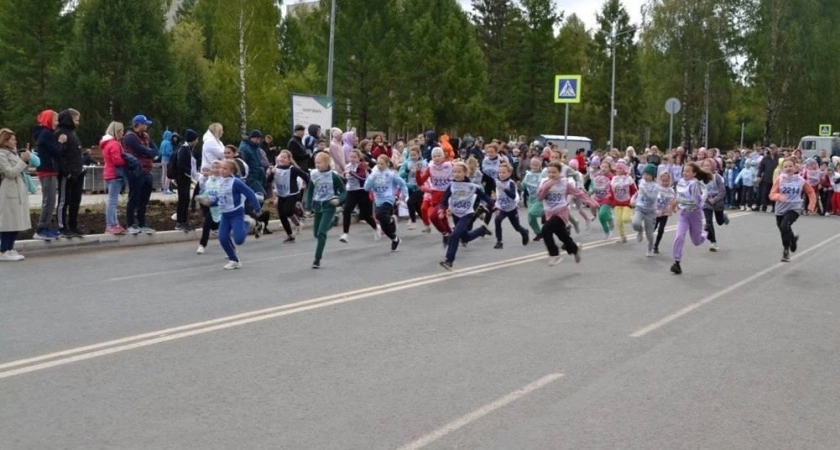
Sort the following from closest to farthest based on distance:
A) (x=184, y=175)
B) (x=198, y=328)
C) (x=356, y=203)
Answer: (x=198, y=328) < (x=184, y=175) < (x=356, y=203)

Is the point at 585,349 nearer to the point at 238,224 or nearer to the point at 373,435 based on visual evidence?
the point at 373,435

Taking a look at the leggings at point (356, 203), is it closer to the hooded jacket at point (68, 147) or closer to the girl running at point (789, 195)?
the hooded jacket at point (68, 147)

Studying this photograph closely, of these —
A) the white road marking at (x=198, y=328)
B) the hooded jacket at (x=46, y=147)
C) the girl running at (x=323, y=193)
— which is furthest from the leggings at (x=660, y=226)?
the hooded jacket at (x=46, y=147)

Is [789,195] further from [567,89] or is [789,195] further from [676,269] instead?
[567,89]

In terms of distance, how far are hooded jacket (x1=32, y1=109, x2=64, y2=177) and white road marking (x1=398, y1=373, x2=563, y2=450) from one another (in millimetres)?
9811

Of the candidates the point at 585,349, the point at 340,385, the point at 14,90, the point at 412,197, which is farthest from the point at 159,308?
the point at 14,90

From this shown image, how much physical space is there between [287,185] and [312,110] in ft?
28.1

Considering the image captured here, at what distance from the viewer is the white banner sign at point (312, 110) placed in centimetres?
2361

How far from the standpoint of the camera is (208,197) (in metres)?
13.1

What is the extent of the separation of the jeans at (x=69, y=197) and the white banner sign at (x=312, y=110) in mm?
9192

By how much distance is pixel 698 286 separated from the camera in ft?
38.0

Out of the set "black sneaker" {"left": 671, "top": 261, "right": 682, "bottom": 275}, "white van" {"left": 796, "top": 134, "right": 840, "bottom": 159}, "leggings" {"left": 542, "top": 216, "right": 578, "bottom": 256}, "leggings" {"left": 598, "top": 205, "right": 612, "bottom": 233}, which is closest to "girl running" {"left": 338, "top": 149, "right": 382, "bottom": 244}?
"leggings" {"left": 598, "top": 205, "right": 612, "bottom": 233}

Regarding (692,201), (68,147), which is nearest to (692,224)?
(692,201)

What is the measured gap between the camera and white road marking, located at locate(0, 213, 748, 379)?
6.87 meters
